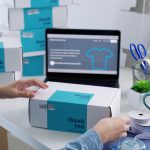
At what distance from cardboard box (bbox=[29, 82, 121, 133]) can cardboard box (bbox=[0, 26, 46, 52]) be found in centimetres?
51

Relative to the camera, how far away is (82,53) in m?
1.34

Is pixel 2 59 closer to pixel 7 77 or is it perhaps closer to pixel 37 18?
pixel 7 77

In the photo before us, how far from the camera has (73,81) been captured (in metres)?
1.34

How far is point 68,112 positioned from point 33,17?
2.20 ft

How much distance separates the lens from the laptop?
51.9 inches

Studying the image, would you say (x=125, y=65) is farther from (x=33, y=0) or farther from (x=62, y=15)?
(x=33, y=0)

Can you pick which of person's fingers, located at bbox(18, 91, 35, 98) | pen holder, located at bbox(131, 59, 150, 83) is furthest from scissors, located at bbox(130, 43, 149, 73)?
person's fingers, located at bbox(18, 91, 35, 98)

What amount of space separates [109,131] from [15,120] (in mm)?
364

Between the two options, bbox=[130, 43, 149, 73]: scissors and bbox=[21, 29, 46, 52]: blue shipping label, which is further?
bbox=[21, 29, 46, 52]: blue shipping label

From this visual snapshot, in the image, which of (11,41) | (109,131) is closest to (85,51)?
(11,41)

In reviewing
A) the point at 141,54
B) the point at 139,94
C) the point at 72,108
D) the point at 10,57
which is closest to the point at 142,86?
the point at 139,94

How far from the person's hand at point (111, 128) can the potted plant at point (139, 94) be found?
0.22 metres

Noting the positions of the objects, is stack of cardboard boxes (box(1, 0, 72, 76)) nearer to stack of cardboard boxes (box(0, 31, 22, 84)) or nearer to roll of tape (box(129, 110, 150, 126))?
stack of cardboard boxes (box(0, 31, 22, 84))

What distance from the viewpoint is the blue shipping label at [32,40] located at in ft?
5.13
